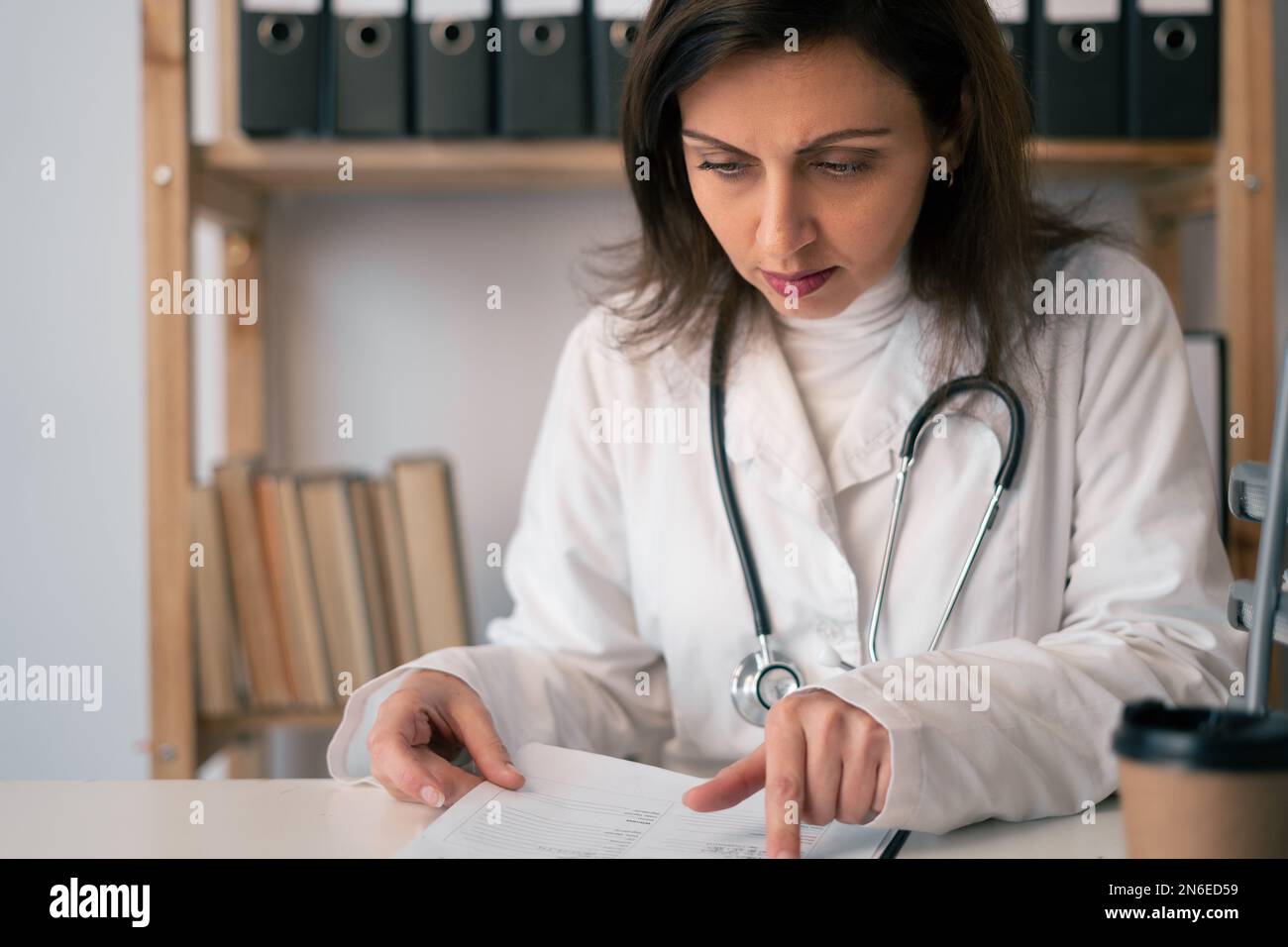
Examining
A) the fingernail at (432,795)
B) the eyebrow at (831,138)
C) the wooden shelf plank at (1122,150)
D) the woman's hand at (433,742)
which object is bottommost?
the fingernail at (432,795)

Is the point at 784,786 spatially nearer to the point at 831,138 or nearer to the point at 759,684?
the point at 759,684

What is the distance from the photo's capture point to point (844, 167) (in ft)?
2.84

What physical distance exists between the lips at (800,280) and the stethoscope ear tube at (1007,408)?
14 centimetres

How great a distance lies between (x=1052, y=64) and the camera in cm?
131

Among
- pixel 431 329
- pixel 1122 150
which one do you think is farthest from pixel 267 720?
pixel 1122 150

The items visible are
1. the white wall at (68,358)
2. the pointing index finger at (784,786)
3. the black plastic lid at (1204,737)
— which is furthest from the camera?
the white wall at (68,358)

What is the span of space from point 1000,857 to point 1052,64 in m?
0.96

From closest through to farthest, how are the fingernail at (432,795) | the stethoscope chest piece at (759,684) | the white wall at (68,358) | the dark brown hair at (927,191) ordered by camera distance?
the fingernail at (432,795) < the dark brown hair at (927,191) < the stethoscope chest piece at (759,684) < the white wall at (68,358)

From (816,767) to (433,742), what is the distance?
0.30 m

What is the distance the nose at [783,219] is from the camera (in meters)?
0.84

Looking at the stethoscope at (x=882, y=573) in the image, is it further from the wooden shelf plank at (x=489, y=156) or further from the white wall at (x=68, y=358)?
the white wall at (x=68, y=358)

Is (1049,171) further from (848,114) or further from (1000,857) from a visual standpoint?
(1000,857)

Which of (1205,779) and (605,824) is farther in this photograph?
(605,824)

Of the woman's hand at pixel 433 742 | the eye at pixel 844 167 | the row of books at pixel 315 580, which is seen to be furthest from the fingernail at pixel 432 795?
the row of books at pixel 315 580
